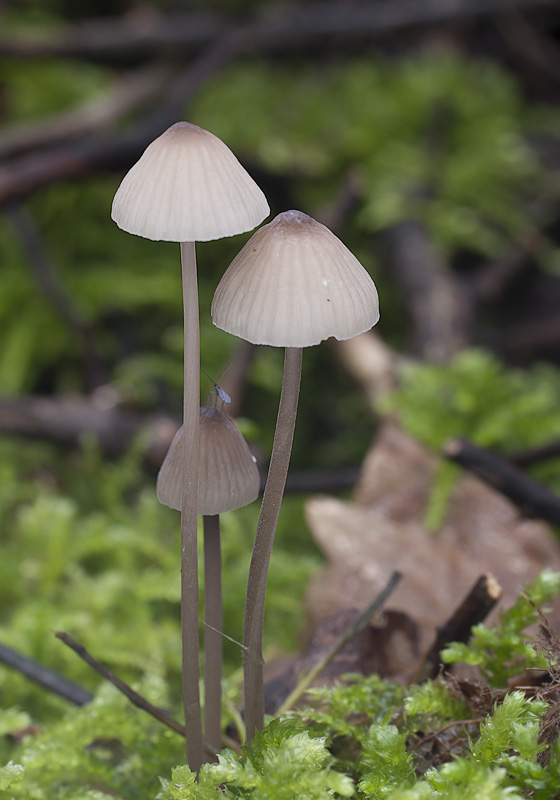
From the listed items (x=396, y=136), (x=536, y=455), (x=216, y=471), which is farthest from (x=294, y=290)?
(x=396, y=136)

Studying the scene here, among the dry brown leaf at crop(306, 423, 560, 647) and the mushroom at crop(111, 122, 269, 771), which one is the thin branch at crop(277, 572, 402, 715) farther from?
the mushroom at crop(111, 122, 269, 771)

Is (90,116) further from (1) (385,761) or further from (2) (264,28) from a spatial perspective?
(1) (385,761)

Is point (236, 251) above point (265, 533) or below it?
above

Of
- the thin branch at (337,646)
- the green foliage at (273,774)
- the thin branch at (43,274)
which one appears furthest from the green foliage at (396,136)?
the green foliage at (273,774)

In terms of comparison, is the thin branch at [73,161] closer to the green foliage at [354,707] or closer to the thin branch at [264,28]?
the thin branch at [264,28]

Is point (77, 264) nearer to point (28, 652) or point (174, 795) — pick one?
point (28, 652)

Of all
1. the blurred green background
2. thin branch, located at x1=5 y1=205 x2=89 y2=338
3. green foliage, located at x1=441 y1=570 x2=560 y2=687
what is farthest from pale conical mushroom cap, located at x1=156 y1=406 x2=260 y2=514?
thin branch, located at x1=5 y1=205 x2=89 y2=338
